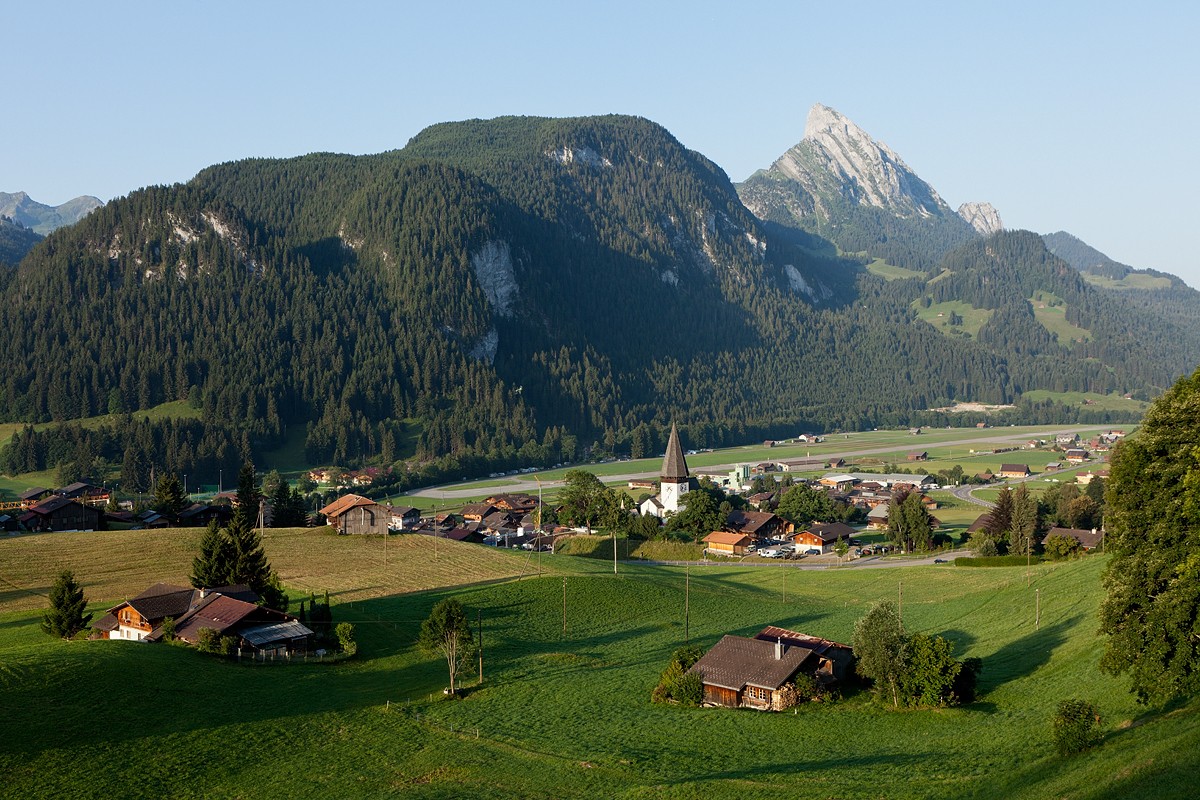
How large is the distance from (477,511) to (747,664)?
80790 millimetres

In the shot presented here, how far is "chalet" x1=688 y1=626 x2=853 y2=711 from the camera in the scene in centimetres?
4369

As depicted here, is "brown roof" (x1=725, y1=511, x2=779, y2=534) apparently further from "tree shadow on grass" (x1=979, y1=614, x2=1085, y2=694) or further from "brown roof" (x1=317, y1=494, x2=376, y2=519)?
"tree shadow on grass" (x1=979, y1=614, x2=1085, y2=694)

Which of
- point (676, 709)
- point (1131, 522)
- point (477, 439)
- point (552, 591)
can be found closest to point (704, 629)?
point (552, 591)

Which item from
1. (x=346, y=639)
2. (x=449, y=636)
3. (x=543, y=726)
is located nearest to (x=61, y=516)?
(x=346, y=639)

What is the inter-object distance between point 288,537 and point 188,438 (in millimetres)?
84455

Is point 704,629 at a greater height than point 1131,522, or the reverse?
point 1131,522

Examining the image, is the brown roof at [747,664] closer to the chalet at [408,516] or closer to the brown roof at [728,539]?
the brown roof at [728,539]

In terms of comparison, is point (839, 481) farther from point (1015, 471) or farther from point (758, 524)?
point (758, 524)

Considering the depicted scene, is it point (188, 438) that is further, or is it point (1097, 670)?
point (188, 438)

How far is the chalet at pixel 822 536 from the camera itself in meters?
102

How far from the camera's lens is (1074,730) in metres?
30.8

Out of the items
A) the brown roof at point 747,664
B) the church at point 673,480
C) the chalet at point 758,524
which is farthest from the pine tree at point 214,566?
the church at point 673,480

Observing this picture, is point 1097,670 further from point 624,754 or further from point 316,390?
point 316,390

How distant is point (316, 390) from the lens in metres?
188
